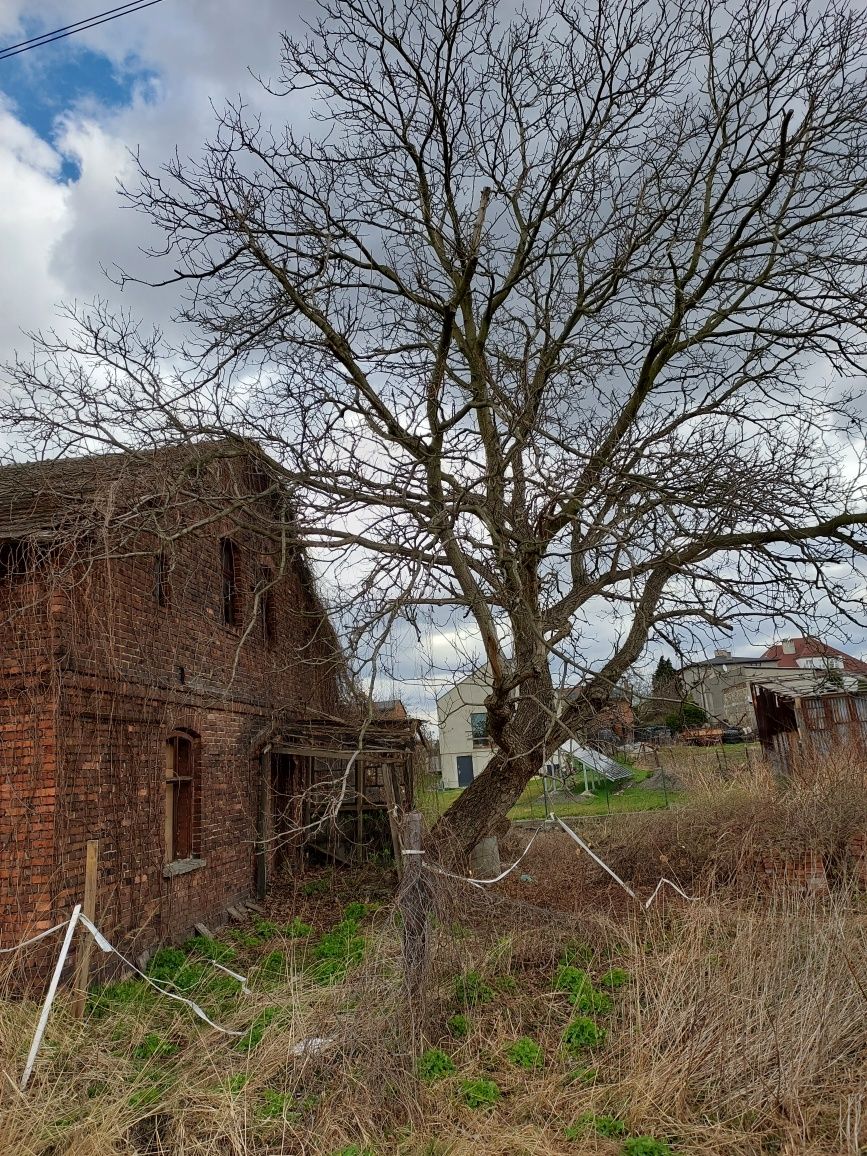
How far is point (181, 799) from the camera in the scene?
1121cm

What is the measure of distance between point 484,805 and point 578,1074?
539 centimetres

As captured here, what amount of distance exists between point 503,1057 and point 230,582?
9.50 m

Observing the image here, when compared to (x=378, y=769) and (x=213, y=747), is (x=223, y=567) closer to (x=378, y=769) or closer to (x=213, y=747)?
(x=213, y=747)

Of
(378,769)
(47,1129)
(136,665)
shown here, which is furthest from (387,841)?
(47,1129)

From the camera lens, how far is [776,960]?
586 cm

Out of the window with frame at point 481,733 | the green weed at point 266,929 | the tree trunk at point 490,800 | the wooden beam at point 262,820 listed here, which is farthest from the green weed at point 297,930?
the window with frame at point 481,733

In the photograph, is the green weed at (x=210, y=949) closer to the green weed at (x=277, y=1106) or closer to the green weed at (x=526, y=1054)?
the green weed at (x=277, y=1106)

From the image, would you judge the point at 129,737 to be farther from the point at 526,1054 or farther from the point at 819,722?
the point at 819,722

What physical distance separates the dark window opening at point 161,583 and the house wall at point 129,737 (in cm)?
9

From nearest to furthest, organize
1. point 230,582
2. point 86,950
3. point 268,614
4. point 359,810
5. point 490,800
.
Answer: point 86,950, point 490,800, point 230,582, point 268,614, point 359,810

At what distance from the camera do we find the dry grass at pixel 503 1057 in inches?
178

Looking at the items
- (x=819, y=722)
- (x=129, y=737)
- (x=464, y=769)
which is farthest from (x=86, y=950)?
(x=464, y=769)

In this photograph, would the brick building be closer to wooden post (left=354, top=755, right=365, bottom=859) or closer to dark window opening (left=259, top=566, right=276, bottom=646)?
dark window opening (left=259, top=566, right=276, bottom=646)

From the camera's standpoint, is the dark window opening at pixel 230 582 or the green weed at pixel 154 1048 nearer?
the green weed at pixel 154 1048
